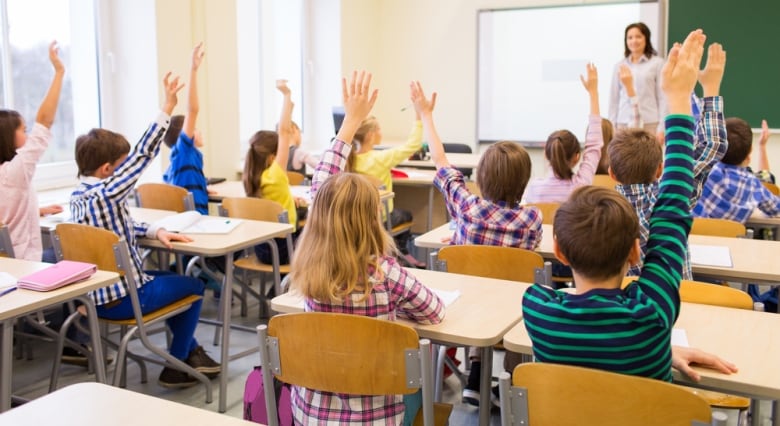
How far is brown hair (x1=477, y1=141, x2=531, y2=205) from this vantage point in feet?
9.30

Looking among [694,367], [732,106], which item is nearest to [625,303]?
[694,367]

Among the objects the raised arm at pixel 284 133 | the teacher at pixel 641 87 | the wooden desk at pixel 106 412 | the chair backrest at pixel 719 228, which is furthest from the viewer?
the teacher at pixel 641 87

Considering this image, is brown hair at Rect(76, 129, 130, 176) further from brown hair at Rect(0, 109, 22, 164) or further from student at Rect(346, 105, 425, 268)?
student at Rect(346, 105, 425, 268)

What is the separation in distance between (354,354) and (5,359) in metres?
1.23

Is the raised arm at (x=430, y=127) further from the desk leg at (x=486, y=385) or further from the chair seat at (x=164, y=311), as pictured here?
the chair seat at (x=164, y=311)

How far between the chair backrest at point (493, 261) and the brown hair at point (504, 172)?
0.28 metres

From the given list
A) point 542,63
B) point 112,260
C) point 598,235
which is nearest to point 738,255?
point 598,235

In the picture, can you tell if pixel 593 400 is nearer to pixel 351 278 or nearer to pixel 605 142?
pixel 351 278

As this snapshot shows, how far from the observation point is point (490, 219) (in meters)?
2.93

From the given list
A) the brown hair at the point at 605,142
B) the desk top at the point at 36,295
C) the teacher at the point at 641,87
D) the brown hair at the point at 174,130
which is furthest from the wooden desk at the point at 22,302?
the teacher at the point at 641,87

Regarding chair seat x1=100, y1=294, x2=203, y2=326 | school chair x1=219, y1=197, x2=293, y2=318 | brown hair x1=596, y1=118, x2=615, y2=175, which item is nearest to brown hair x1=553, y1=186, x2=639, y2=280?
chair seat x1=100, y1=294, x2=203, y2=326

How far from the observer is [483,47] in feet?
24.9

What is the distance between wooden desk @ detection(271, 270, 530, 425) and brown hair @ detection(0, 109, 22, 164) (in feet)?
5.87

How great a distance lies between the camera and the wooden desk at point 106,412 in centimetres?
139
